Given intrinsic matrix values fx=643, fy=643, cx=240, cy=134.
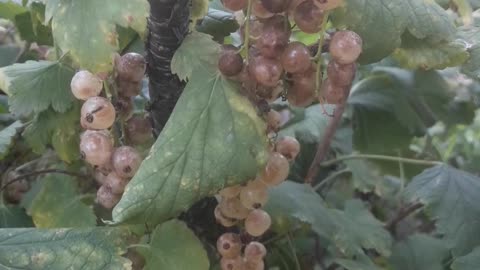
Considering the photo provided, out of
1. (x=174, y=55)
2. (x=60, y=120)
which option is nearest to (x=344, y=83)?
(x=174, y=55)

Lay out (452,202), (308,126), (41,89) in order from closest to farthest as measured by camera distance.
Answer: (41,89), (452,202), (308,126)

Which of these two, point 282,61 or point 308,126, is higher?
point 282,61

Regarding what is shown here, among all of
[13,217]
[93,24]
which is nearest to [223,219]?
[93,24]

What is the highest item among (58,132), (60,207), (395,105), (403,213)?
(58,132)

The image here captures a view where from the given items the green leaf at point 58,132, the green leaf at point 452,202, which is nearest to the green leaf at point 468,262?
the green leaf at point 452,202

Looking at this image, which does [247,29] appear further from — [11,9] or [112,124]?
[11,9]

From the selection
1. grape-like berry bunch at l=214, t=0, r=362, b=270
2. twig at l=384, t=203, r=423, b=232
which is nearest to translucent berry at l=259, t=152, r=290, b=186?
grape-like berry bunch at l=214, t=0, r=362, b=270

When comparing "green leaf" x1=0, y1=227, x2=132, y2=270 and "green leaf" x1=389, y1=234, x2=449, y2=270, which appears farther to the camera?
"green leaf" x1=389, y1=234, x2=449, y2=270

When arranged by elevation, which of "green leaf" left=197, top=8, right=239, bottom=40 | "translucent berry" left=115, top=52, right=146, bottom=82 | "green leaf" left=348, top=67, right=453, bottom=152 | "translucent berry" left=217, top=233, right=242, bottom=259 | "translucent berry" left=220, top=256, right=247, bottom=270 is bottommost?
"green leaf" left=348, top=67, right=453, bottom=152

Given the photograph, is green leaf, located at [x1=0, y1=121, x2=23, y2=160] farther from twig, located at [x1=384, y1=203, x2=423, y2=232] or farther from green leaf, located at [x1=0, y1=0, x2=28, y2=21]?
twig, located at [x1=384, y1=203, x2=423, y2=232]
